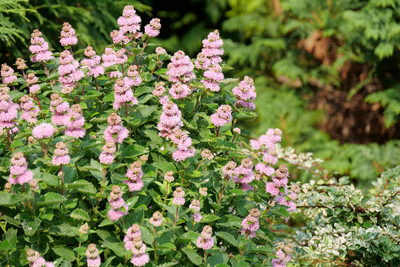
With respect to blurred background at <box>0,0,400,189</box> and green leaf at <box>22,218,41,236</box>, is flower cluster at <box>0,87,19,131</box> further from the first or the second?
blurred background at <box>0,0,400,189</box>

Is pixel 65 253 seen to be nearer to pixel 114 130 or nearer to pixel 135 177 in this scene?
pixel 135 177

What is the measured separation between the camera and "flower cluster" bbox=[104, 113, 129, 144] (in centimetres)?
141

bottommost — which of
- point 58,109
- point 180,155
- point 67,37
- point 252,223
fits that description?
point 252,223

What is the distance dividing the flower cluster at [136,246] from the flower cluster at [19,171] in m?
0.40

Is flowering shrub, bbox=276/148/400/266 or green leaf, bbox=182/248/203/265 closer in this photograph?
green leaf, bbox=182/248/203/265

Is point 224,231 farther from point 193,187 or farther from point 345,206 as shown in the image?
point 345,206

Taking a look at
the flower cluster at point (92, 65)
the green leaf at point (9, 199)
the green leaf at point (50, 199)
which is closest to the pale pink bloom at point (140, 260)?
the green leaf at point (50, 199)

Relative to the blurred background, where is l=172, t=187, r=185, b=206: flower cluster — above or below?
above

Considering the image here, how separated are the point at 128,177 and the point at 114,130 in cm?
18

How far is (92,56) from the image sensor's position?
1796 millimetres

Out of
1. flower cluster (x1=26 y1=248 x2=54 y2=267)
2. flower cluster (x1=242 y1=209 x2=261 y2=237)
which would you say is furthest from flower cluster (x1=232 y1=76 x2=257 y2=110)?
flower cluster (x1=26 y1=248 x2=54 y2=267)

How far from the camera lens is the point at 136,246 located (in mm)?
1215

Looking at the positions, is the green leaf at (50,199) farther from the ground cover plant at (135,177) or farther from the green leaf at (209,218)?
the green leaf at (209,218)

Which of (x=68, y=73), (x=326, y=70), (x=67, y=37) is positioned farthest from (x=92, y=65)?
(x=326, y=70)
